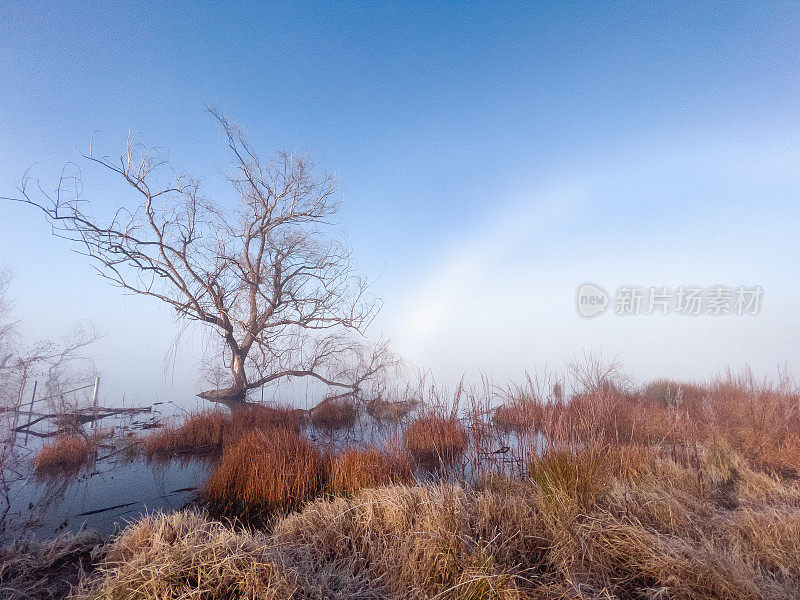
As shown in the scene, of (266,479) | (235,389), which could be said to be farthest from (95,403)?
(266,479)

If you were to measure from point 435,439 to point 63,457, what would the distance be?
654 cm

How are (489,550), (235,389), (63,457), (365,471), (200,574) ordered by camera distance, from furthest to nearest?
1. (235,389)
2. (63,457)
3. (365,471)
4. (489,550)
5. (200,574)

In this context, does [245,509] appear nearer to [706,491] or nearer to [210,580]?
[210,580]

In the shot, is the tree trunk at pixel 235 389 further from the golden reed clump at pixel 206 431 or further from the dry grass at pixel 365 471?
the dry grass at pixel 365 471

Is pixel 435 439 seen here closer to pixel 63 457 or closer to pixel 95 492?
pixel 95 492

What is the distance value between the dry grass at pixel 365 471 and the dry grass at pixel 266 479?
0.30 m

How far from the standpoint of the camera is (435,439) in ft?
23.3

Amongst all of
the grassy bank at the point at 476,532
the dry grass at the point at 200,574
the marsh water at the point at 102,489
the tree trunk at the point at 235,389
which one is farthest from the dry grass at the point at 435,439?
the tree trunk at the point at 235,389

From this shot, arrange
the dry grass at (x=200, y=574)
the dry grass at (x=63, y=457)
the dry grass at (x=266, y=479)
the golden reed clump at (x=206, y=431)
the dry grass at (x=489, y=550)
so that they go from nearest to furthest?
the dry grass at (x=200, y=574) → the dry grass at (x=489, y=550) → the dry grass at (x=266, y=479) → the dry grass at (x=63, y=457) → the golden reed clump at (x=206, y=431)

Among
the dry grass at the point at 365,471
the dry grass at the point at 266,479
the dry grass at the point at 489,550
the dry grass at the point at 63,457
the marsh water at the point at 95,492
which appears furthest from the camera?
the dry grass at the point at 63,457

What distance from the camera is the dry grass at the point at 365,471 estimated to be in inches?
180

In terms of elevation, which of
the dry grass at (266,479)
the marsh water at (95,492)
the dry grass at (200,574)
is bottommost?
the marsh water at (95,492)

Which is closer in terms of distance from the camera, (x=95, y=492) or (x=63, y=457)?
(x=95, y=492)

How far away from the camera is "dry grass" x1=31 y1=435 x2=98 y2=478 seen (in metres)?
5.64
